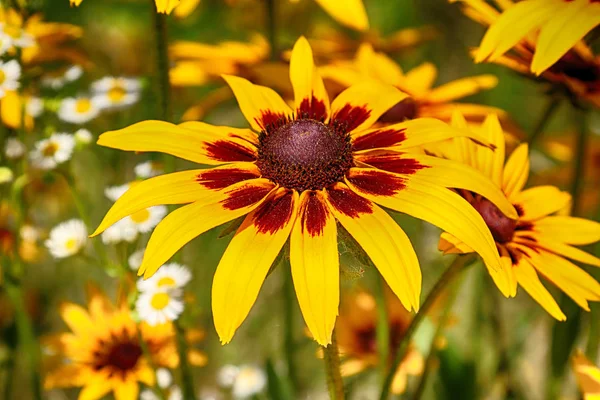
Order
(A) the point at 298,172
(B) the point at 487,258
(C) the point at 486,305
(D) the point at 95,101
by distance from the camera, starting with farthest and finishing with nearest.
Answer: (C) the point at 486,305, (D) the point at 95,101, (A) the point at 298,172, (B) the point at 487,258

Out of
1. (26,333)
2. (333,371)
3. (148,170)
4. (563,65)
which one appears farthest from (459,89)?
(26,333)

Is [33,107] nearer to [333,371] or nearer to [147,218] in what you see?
[147,218]

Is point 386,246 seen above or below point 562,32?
below

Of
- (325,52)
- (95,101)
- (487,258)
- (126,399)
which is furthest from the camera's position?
(325,52)

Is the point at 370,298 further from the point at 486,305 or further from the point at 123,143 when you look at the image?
the point at 123,143

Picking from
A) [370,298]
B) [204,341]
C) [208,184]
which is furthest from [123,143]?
[204,341]
